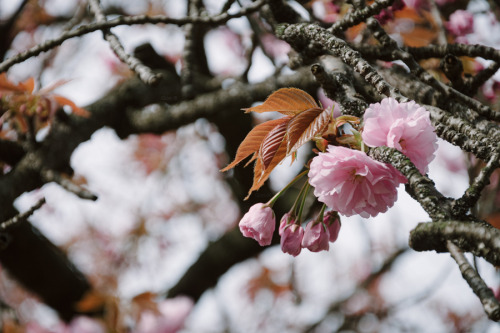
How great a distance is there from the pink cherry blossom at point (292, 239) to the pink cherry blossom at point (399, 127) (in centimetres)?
25

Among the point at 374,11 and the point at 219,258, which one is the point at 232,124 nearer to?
the point at 219,258

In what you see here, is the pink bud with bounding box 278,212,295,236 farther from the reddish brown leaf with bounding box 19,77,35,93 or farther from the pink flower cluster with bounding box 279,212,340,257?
the reddish brown leaf with bounding box 19,77,35,93

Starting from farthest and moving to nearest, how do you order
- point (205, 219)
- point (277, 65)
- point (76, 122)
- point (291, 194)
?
point (205, 219), point (291, 194), point (277, 65), point (76, 122)

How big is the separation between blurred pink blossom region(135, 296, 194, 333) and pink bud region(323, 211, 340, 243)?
110 cm

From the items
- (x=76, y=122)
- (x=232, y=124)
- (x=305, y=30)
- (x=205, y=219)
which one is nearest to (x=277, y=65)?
(x=232, y=124)

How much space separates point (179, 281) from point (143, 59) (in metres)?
1.08

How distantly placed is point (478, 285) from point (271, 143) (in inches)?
15.5

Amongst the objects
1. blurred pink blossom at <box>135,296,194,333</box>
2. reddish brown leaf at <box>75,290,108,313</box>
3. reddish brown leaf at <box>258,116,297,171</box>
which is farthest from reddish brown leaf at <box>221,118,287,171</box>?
reddish brown leaf at <box>75,290,108,313</box>

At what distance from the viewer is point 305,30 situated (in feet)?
2.81

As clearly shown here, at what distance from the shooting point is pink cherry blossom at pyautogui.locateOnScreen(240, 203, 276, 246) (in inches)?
34.3

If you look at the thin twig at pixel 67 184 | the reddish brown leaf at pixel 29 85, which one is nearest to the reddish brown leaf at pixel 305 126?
the thin twig at pixel 67 184

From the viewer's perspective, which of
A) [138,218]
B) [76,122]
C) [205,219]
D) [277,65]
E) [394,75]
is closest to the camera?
[394,75]

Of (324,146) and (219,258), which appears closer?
(324,146)

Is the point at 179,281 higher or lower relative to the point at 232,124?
lower
